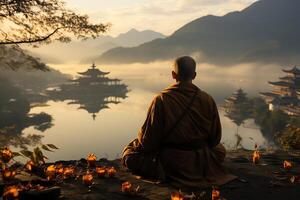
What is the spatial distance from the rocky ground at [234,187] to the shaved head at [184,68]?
1225mm

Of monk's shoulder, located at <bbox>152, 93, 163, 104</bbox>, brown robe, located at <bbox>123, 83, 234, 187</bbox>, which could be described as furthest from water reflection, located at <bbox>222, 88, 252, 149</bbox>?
monk's shoulder, located at <bbox>152, 93, 163, 104</bbox>

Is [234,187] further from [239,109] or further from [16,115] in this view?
[239,109]

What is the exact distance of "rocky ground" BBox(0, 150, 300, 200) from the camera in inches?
156

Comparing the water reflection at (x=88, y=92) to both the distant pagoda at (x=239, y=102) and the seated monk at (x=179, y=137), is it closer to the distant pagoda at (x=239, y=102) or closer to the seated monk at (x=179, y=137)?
the distant pagoda at (x=239, y=102)

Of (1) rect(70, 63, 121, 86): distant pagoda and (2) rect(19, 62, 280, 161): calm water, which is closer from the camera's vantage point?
(2) rect(19, 62, 280, 161): calm water

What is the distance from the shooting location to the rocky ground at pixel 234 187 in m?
3.97

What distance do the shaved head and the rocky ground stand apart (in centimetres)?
122

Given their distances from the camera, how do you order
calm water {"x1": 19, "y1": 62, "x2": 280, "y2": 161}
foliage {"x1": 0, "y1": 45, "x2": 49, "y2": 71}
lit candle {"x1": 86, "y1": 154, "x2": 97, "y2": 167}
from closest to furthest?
lit candle {"x1": 86, "y1": 154, "x2": 97, "y2": 167}
foliage {"x1": 0, "y1": 45, "x2": 49, "y2": 71}
calm water {"x1": 19, "y1": 62, "x2": 280, "y2": 161}

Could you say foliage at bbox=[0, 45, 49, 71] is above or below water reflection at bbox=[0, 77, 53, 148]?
above

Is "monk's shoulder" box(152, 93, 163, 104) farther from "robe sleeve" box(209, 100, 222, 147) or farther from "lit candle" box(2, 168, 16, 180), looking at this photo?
"lit candle" box(2, 168, 16, 180)

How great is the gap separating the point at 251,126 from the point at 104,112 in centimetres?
1973

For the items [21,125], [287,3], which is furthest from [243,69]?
[21,125]

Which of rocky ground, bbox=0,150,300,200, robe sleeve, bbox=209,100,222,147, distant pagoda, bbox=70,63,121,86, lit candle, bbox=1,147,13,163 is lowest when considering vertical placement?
distant pagoda, bbox=70,63,121,86

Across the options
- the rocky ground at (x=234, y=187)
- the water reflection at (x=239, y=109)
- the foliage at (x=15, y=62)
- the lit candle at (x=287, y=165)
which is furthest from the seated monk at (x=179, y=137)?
the water reflection at (x=239, y=109)
